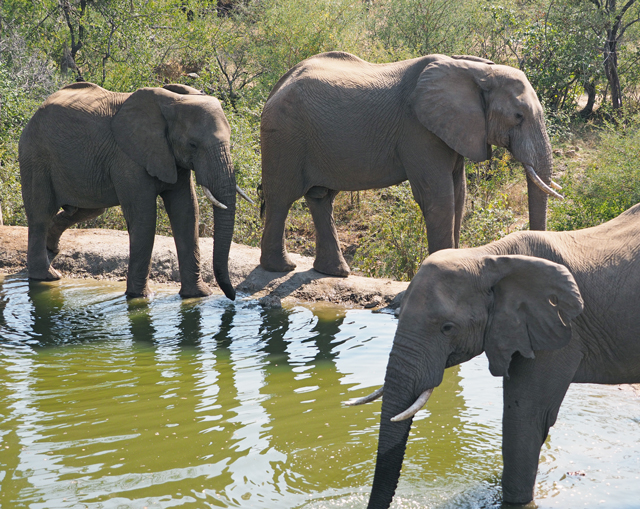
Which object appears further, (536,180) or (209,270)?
(209,270)

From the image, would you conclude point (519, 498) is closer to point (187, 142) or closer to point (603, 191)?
point (187, 142)

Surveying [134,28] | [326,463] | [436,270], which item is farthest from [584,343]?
[134,28]

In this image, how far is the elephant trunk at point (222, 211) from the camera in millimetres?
7469

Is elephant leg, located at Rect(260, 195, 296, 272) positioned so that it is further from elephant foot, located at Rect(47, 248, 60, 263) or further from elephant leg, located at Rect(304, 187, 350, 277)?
Answer: elephant foot, located at Rect(47, 248, 60, 263)

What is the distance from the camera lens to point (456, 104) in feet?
22.4

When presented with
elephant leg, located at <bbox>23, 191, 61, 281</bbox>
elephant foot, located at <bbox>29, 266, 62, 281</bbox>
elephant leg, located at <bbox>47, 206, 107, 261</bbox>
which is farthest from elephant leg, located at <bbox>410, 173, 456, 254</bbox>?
elephant foot, located at <bbox>29, 266, 62, 281</bbox>

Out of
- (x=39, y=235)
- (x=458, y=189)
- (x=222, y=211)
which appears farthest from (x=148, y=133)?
(x=458, y=189)

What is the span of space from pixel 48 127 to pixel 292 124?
2.80m

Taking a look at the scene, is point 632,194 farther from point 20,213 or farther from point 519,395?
point 20,213

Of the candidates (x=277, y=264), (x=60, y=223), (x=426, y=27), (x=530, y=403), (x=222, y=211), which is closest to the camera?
(x=530, y=403)

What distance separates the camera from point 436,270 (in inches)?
131

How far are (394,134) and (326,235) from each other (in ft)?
4.94

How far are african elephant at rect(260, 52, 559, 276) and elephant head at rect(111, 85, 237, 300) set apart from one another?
597 mm

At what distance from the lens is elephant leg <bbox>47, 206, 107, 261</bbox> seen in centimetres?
921
